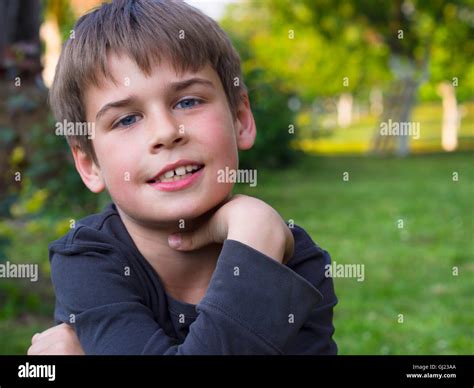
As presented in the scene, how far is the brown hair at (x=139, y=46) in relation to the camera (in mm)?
1391

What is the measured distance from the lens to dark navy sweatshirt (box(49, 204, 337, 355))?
4.04 feet

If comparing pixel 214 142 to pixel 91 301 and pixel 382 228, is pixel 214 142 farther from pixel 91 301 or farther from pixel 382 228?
pixel 382 228

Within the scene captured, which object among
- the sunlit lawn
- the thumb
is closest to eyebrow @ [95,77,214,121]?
the thumb

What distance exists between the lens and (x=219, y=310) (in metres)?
1.22

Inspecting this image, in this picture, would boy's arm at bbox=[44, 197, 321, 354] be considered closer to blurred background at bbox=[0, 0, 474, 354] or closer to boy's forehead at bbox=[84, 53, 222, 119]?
boy's forehead at bbox=[84, 53, 222, 119]

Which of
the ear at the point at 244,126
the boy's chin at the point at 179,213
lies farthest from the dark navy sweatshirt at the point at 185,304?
the ear at the point at 244,126

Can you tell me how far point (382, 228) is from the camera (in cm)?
669

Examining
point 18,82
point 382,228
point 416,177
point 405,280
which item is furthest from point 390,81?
point 18,82

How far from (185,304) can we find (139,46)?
48 centimetres

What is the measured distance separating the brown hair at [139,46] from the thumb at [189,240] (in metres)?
0.26

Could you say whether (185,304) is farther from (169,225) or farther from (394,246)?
(394,246)

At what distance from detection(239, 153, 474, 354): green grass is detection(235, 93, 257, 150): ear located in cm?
193

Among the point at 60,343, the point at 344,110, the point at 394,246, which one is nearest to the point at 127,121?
the point at 60,343
